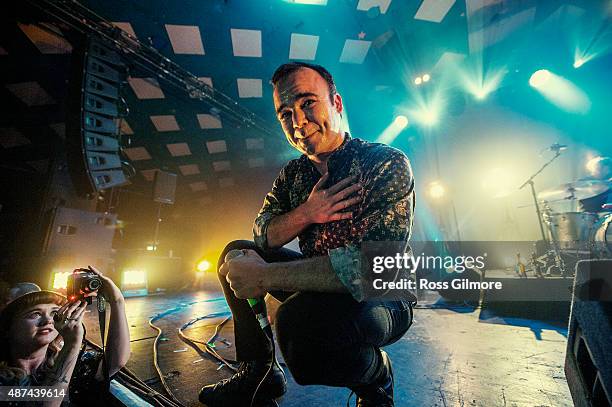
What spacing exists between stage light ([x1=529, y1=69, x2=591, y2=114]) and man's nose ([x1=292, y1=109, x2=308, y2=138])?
9101 mm

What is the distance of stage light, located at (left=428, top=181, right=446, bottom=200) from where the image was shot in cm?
834

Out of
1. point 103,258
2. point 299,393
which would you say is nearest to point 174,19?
point 103,258

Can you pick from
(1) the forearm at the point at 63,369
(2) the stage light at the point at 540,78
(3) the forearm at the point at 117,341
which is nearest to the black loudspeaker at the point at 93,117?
(3) the forearm at the point at 117,341

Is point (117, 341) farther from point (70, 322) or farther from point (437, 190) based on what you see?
point (437, 190)

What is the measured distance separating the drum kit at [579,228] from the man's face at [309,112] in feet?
16.7

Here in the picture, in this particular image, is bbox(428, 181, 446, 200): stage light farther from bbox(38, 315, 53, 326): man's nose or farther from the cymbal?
bbox(38, 315, 53, 326): man's nose

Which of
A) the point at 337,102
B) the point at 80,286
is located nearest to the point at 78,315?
the point at 80,286

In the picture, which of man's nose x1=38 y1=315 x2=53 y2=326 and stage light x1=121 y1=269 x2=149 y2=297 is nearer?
man's nose x1=38 y1=315 x2=53 y2=326

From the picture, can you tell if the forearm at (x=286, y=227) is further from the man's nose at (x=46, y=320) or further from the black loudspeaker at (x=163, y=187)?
the black loudspeaker at (x=163, y=187)

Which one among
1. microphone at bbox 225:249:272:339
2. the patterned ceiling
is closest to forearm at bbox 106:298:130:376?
microphone at bbox 225:249:272:339

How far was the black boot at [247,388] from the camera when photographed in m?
A: 1.36

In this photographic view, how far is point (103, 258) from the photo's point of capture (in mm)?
5480

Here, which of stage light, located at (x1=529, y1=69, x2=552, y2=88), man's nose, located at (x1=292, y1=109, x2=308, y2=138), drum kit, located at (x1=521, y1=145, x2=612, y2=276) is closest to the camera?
man's nose, located at (x1=292, y1=109, x2=308, y2=138)

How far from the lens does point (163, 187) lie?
302 inches
